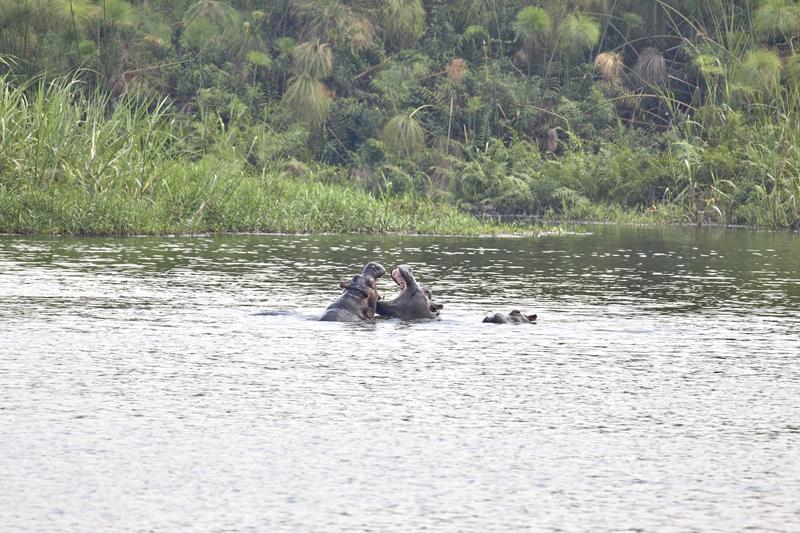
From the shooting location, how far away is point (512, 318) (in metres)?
12.4

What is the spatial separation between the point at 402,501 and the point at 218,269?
11.6m

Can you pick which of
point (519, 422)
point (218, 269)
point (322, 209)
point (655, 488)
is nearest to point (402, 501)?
point (655, 488)

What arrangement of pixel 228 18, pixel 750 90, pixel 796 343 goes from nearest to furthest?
pixel 796 343, pixel 750 90, pixel 228 18

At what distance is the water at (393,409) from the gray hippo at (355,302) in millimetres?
223

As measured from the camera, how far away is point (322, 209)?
27844 millimetres

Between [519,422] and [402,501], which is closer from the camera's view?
[402,501]

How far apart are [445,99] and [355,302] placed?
29.1 m

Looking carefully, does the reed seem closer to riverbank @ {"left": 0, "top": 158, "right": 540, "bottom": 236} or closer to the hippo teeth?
riverbank @ {"left": 0, "top": 158, "right": 540, "bottom": 236}

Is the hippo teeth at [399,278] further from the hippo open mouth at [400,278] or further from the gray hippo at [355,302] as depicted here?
the gray hippo at [355,302]

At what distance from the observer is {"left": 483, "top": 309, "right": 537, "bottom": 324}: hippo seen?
40.5 ft

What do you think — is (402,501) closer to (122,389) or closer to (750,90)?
(122,389)

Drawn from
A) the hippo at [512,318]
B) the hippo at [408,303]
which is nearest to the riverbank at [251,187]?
the hippo at [408,303]

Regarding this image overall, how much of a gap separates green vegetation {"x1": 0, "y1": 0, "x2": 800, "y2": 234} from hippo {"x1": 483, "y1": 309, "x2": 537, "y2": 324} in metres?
14.4

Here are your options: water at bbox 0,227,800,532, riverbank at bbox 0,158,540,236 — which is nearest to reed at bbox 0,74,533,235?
riverbank at bbox 0,158,540,236
